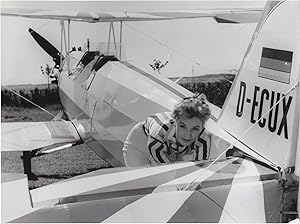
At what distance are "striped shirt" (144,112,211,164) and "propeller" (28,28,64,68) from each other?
257 millimetres

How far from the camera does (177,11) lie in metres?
1.06

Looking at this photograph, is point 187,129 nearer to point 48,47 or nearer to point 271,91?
point 271,91

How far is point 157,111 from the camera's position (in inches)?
46.0

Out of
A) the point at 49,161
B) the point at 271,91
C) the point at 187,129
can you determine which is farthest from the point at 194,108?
the point at 49,161

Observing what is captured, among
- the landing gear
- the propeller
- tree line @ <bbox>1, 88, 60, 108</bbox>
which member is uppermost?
the propeller

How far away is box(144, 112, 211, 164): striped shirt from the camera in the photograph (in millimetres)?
1150

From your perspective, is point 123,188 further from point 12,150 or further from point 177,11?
point 177,11

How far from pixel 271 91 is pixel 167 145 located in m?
0.28

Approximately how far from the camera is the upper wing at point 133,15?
102cm

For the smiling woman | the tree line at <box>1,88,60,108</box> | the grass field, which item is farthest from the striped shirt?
the tree line at <box>1,88,60,108</box>

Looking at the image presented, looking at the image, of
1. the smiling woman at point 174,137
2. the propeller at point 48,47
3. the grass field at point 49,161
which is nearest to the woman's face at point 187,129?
the smiling woman at point 174,137

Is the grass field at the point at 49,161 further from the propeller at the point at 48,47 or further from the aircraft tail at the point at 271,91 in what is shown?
the aircraft tail at the point at 271,91

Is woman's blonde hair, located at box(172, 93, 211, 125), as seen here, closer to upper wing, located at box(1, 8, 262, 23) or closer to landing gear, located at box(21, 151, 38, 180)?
upper wing, located at box(1, 8, 262, 23)

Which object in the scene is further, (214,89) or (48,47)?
(214,89)
